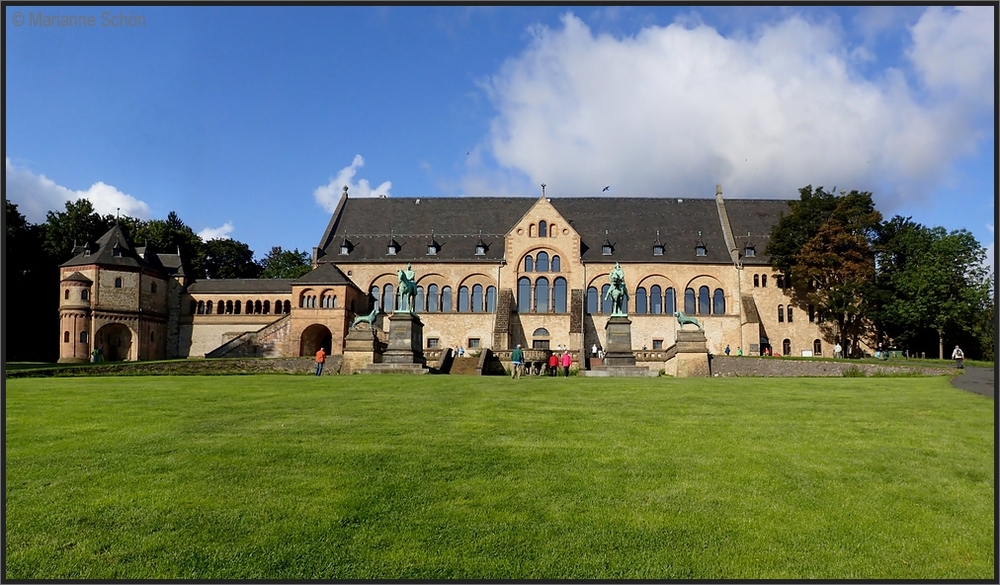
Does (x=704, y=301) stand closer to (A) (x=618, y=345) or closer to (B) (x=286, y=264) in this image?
(A) (x=618, y=345)

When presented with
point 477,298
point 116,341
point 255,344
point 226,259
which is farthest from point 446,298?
point 226,259

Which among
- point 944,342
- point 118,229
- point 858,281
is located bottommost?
point 944,342

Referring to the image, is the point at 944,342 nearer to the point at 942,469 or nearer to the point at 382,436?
the point at 942,469

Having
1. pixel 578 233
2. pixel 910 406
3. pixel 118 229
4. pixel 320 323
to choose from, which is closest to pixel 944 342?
pixel 578 233

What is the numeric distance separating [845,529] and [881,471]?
246cm

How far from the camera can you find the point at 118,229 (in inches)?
2226

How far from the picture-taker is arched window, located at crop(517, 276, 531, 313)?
182ft

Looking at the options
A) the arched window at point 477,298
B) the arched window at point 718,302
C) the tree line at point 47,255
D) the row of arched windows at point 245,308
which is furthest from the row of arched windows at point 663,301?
the tree line at point 47,255

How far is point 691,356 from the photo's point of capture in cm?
Answer: 3459

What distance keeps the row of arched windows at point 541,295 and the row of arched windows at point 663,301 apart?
2.37 metres

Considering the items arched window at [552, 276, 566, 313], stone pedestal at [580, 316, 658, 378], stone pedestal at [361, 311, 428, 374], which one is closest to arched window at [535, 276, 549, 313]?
arched window at [552, 276, 566, 313]

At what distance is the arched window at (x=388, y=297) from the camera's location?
56031 millimetres

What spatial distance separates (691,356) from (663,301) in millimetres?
21278

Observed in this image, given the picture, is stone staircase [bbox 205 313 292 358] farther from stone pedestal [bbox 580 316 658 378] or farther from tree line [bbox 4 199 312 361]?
stone pedestal [bbox 580 316 658 378]
